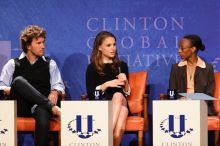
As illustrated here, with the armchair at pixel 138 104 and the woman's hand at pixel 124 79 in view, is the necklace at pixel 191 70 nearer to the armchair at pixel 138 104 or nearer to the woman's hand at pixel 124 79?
the armchair at pixel 138 104

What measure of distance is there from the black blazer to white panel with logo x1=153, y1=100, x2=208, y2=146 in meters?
1.04

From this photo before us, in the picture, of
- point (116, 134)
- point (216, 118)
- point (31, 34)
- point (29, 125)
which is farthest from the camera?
point (31, 34)

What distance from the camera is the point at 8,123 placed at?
16.3 feet

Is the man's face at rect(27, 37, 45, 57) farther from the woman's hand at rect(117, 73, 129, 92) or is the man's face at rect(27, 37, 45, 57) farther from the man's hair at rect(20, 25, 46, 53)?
the woman's hand at rect(117, 73, 129, 92)

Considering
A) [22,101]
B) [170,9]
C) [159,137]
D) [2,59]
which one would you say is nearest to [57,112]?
[22,101]

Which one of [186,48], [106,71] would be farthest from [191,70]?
[106,71]

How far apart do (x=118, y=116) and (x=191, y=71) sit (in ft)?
3.85

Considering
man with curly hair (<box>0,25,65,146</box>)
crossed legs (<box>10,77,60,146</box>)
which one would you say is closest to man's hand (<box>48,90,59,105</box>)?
man with curly hair (<box>0,25,65,146</box>)

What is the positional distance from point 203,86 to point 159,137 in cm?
121

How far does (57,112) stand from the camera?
5.29 metres

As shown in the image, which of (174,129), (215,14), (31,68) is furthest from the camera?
(215,14)

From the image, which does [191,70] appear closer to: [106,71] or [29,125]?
[106,71]

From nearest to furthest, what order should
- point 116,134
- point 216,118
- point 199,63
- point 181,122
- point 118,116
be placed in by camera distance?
point 181,122
point 116,134
point 118,116
point 216,118
point 199,63

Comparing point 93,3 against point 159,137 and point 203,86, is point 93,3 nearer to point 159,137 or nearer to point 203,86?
point 203,86
